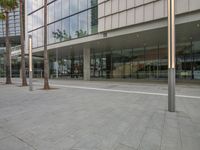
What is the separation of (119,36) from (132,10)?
114 inches

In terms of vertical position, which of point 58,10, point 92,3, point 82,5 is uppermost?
point 58,10

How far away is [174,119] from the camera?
5.57 m

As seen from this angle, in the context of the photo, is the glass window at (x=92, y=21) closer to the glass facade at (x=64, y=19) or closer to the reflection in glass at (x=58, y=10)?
the glass facade at (x=64, y=19)

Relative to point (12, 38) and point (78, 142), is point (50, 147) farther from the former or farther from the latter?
point (12, 38)

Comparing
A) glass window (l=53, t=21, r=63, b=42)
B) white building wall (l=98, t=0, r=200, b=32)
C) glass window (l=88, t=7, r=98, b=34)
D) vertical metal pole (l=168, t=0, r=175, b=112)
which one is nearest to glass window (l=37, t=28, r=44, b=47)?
glass window (l=53, t=21, r=63, b=42)

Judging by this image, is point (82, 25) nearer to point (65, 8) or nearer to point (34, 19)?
point (65, 8)

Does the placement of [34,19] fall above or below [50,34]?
above

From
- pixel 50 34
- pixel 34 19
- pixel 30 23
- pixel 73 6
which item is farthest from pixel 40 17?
pixel 73 6

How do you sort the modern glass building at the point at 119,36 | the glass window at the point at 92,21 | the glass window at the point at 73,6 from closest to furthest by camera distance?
1. the modern glass building at the point at 119,36
2. the glass window at the point at 92,21
3. the glass window at the point at 73,6

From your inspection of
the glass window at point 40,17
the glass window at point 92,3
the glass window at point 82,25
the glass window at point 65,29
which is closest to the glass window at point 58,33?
the glass window at point 65,29

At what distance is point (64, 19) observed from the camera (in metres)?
24.4

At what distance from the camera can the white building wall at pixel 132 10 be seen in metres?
12.9

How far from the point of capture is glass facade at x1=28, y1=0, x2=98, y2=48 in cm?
2062

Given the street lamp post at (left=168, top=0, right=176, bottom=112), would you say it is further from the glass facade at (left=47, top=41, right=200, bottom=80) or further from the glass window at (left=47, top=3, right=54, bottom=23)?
the glass window at (left=47, top=3, right=54, bottom=23)
